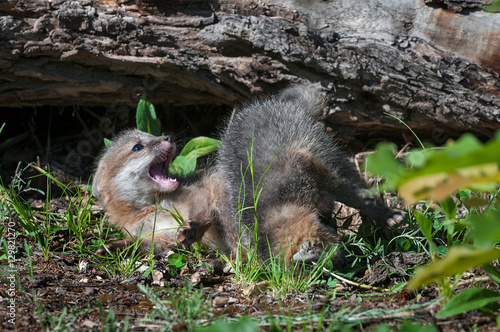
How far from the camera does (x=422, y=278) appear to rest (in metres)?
2.00

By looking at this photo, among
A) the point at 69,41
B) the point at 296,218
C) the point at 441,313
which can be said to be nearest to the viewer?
the point at 441,313

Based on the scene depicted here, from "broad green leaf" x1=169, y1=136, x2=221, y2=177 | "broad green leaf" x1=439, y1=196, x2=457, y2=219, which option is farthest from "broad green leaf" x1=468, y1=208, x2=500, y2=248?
"broad green leaf" x1=169, y1=136, x2=221, y2=177

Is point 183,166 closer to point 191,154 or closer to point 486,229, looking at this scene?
point 191,154

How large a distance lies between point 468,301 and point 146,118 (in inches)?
154

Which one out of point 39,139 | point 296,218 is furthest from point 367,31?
point 39,139

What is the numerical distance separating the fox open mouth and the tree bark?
2.72ft

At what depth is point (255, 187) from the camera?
12.8 feet

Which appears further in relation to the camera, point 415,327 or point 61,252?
point 61,252

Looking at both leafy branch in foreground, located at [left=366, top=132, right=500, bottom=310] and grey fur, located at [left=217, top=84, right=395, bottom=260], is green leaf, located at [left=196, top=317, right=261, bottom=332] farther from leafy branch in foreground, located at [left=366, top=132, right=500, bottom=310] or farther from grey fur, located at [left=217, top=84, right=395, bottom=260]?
grey fur, located at [left=217, top=84, right=395, bottom=260]

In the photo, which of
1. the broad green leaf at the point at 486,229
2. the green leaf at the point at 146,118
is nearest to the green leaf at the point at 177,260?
the green leaf at the point at 146,118

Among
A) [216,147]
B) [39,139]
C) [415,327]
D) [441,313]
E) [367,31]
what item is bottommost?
[39,139]

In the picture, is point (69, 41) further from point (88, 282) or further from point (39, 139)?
point (88, 282)

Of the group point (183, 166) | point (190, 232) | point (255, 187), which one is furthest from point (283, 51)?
point (190, 232)

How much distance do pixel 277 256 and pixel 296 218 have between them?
15.2 inches
